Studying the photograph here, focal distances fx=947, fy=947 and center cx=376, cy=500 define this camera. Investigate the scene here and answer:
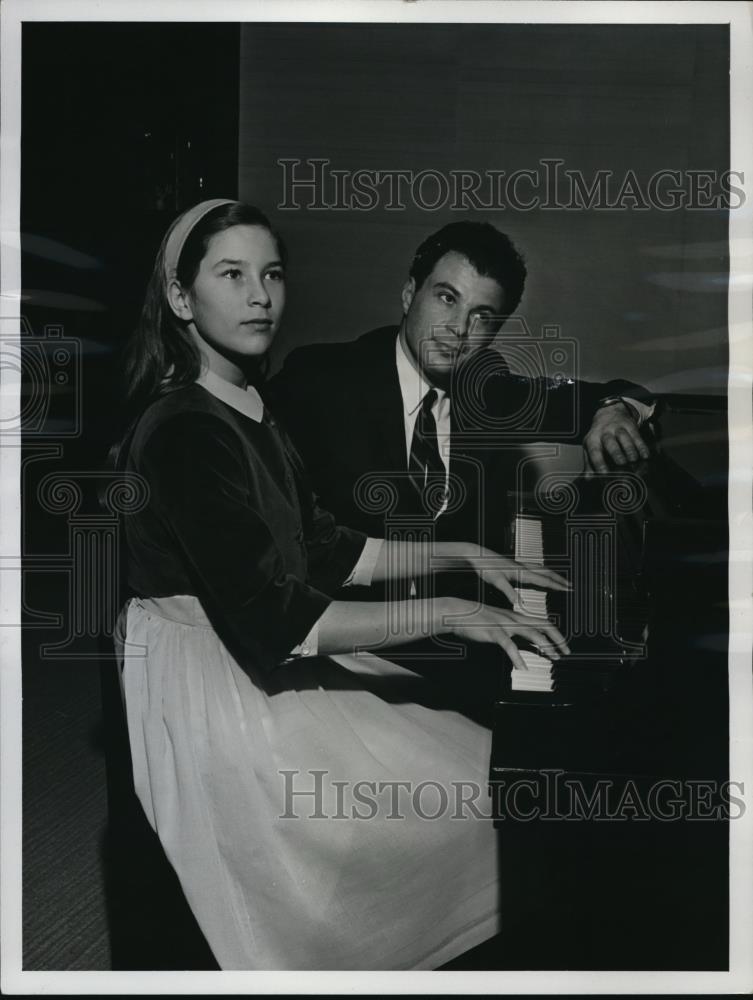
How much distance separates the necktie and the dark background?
0.22 m

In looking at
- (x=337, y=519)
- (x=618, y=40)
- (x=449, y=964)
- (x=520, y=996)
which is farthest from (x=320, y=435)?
(x=520, y=996)

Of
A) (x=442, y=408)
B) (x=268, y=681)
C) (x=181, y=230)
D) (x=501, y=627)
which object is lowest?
(x=268, y=681)

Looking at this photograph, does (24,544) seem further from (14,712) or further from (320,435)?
(320,435)

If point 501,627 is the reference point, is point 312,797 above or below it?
below

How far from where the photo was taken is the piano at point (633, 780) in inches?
80.1

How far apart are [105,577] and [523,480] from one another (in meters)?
0.96

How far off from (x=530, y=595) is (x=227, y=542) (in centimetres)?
66

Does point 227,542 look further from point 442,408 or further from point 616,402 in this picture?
point 616,402

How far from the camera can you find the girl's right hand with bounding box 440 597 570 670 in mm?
1862

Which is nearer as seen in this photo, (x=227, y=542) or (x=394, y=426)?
(x=227, y=542)

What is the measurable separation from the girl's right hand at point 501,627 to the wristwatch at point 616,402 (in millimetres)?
494

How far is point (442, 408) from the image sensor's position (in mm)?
2117

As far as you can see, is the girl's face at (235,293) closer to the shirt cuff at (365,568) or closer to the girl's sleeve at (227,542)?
the girl's sleeve at (227,542)

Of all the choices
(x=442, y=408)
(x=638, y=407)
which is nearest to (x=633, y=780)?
(x=638, y=407)
